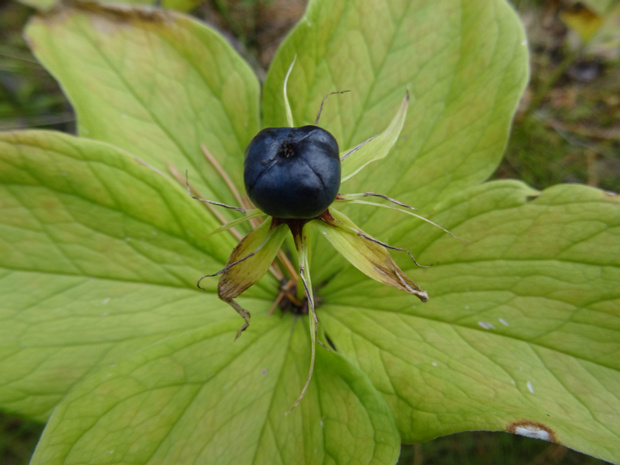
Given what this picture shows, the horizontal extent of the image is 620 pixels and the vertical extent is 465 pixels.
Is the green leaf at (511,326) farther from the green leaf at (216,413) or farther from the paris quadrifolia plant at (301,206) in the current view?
the paris quadrifolia plant at (301,206)

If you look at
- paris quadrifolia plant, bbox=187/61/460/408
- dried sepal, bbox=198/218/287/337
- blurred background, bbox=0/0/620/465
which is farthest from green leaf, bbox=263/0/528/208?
blurred background, bbox=0/0/620/465

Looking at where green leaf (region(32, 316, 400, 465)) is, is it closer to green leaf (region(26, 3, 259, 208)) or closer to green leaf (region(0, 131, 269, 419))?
green leaf (region(0, 131, 269, 419))

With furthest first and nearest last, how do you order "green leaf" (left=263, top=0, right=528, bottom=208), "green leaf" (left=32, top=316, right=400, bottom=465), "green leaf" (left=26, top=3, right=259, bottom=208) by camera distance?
"green leaf" (left=26, top=3, right=259, bottom=208) → "green leaf" (left=263, top=0, right=528, bottom=208) → "green leaf" (left=32, top=316, right=400, bottom=465)

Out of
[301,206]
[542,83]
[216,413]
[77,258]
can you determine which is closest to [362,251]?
[301,206]

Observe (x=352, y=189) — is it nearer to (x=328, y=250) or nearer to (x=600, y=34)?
(x=328, y=250)

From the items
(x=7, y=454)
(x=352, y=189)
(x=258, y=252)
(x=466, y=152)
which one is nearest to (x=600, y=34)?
(x=466, y=152)
